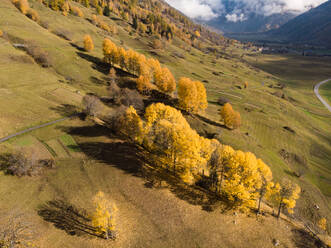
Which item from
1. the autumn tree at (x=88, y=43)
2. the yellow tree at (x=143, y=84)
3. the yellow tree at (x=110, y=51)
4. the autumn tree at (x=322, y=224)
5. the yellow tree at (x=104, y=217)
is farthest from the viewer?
the autumn tree at (x=88, y=43)

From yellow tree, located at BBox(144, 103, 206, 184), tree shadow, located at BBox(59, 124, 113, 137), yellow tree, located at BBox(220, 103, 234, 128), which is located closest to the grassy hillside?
tree shadow, located at BBox(59, 124, 113, 137)

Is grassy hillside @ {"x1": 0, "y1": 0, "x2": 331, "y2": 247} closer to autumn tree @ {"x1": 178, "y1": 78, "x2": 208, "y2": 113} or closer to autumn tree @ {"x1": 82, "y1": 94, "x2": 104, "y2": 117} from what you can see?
autumn tree @ {"x1": 82, "y1": 94, "x2": 104, "y2": 117}

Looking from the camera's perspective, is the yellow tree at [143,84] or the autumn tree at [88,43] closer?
the yellow tree at [143,84]

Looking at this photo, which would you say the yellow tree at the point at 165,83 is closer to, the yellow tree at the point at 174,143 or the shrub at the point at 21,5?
the yellow tree at the point at 174,143

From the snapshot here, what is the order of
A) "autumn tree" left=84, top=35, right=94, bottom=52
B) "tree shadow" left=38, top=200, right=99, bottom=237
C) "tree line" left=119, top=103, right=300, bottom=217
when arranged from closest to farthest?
"tree shadow" left=38, top=200, right=99, bottom=237 < "tree line" left=119, top=103, right=300, bottom=217 < "autumn tree" left=84, top=35, right=94, bottom=52

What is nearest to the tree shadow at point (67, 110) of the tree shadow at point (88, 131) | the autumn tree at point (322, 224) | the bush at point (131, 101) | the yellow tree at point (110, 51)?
the tree shadow at point (88, 131)

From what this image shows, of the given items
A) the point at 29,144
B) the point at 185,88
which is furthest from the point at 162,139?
the point at 185,88
